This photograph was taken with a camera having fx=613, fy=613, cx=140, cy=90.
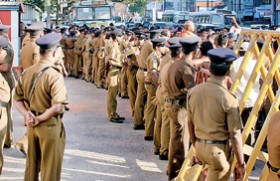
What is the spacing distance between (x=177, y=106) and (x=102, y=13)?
2360cm

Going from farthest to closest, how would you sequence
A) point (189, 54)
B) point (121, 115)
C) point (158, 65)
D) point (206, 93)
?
point (121, 115) < point (158, 65) < point (189, 54) < point (206, 93)

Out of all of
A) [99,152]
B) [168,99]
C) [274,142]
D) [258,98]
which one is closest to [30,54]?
[99,152]

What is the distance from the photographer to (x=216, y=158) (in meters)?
6.09

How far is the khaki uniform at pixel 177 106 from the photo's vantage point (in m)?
8.23

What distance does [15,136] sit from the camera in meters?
11.8

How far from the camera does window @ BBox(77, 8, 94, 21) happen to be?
31.7m

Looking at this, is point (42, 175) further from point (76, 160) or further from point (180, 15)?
point (180, 15)

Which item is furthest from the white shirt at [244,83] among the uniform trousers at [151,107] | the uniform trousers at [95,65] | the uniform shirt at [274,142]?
the uniform trousers at [95,65]

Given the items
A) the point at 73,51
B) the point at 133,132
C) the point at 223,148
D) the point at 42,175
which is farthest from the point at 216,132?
the point at 73,51

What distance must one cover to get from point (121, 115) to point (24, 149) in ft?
16.0

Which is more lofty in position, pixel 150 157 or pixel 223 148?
pixel 223 148

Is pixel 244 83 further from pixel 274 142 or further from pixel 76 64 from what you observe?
pixel 76 64

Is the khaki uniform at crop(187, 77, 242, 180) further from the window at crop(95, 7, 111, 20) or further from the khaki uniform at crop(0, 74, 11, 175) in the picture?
the window at crop(95, 7, 111, 20)

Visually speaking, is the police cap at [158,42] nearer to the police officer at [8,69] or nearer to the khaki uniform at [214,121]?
the police officer at [8,69]
